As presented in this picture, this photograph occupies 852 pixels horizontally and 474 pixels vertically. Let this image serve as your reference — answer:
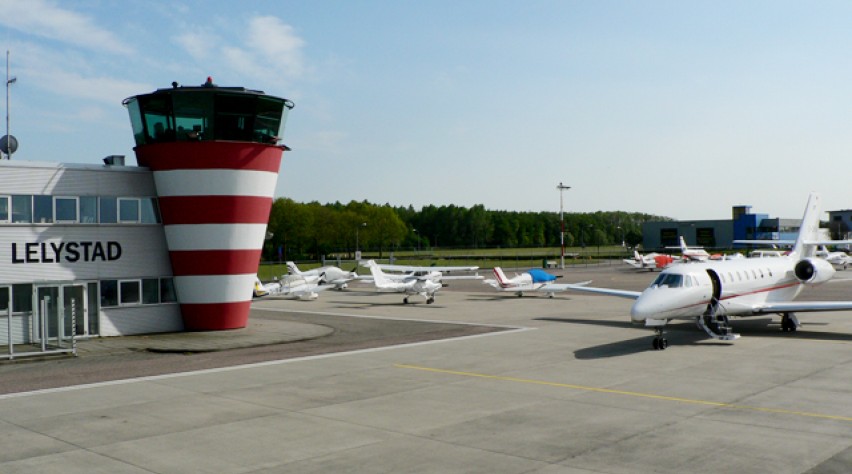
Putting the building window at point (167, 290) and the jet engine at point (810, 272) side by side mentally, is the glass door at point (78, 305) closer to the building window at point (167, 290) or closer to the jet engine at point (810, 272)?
the building window at point (167, 290)

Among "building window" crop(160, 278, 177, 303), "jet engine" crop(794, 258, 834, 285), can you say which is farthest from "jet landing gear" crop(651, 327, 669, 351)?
"building window" crop(160, 278, 177, 303)

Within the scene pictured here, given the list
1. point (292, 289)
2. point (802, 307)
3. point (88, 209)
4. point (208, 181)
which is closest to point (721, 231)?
point (292, 289)

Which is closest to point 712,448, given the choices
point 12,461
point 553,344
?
point 12,461

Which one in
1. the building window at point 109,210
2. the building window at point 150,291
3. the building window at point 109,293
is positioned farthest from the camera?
the building window at point 150,291

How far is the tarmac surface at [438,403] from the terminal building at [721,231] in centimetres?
12625

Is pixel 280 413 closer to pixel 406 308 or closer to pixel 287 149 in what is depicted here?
pixel 287 149

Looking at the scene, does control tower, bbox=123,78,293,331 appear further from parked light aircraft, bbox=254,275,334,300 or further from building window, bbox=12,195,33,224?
parked light aircraft, bbox=254,275,334,300

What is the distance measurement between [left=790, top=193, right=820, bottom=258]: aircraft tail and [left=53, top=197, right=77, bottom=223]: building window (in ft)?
109

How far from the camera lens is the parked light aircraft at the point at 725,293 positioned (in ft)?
80.4

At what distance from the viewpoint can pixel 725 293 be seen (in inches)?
1056

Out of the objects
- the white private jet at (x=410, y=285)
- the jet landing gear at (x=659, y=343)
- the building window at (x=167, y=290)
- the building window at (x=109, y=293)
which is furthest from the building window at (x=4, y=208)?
the jet landing gear at (x=659, y=343)

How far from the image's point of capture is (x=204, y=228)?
30.8 metres

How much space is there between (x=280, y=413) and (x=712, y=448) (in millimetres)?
9086

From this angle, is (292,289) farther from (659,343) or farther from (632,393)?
(632,393)
